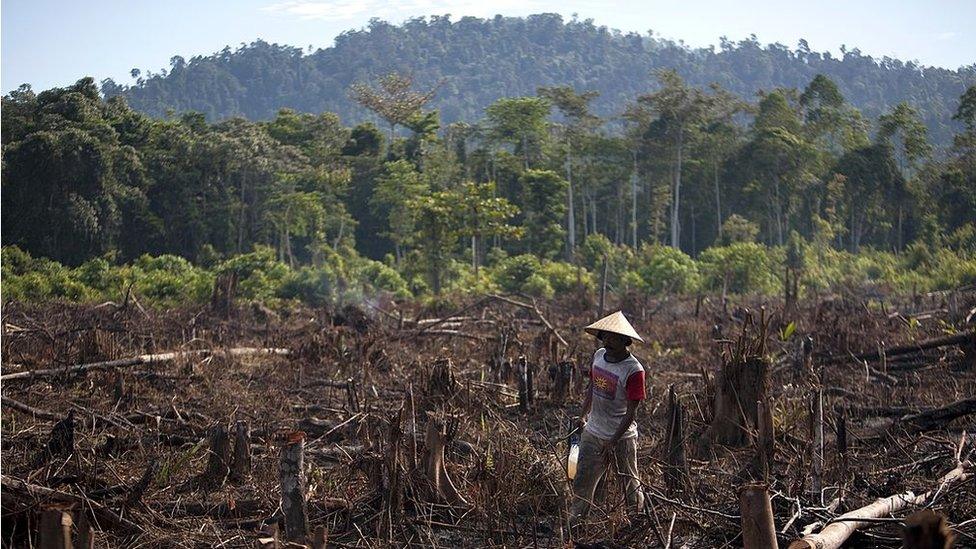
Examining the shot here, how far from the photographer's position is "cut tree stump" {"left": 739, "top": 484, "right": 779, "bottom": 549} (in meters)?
3.69

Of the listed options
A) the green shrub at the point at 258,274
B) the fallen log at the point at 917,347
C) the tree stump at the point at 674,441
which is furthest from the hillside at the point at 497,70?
the tree stump at the point at 674,441

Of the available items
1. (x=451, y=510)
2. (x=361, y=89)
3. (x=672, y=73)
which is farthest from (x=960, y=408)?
(x=361, y=89)

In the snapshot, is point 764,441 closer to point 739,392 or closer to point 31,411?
point 739,392

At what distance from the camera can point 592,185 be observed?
41.1m

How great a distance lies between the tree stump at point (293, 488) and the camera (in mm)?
4824

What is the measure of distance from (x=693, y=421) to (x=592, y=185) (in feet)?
111

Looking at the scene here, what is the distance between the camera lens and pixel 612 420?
17.1ft

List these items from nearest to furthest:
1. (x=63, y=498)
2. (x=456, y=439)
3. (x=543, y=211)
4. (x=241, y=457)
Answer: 1. (x=63, y=498)
2. (x=241, y=457)
3. (x=456, y=439)
4. (x=543, y=211)

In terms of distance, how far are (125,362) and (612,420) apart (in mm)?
6953

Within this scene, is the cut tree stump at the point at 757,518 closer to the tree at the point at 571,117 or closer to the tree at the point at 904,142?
the tree at the point at 571,117

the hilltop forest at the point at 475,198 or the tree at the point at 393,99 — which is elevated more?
the tree at the point at 393,99

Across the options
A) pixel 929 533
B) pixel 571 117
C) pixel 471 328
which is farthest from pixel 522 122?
pixel 929 533

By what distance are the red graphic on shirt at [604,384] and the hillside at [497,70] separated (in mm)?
78159

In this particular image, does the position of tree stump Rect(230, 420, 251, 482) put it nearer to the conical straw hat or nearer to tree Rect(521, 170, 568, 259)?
the conical straw hat
